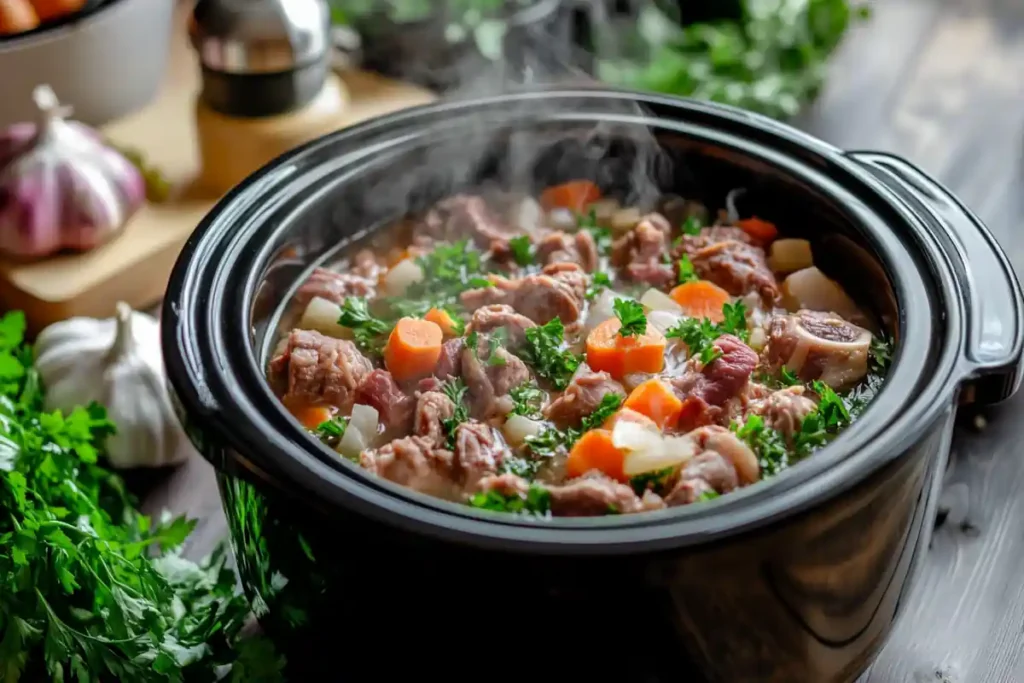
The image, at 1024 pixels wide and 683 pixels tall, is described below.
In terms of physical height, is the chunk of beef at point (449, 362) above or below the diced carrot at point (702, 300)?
below

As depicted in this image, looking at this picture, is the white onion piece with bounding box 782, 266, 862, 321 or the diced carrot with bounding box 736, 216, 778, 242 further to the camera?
the diced carrot with bounding box 736, 216, 778, 242

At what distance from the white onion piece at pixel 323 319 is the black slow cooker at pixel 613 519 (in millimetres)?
63

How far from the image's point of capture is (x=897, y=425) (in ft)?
4.49

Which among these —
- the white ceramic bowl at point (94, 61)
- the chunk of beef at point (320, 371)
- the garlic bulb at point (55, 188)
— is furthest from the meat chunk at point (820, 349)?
the white ceramic bowl at point (94, 61)

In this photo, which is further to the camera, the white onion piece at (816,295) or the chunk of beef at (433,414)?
the white onion piece at (816,295)

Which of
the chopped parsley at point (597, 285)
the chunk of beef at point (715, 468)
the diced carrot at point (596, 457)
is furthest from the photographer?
the chopped parsley at point (597, 285)

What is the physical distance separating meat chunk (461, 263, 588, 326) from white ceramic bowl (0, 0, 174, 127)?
53.7 inches

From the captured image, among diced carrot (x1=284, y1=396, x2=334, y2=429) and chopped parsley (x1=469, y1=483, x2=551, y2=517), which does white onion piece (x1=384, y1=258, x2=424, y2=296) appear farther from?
chopped parsley (x1=469, y1=483, x2=551, y2=517)

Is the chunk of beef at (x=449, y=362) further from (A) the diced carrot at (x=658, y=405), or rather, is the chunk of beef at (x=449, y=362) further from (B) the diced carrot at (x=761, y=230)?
(B) the diced carrot at (x=761, y=230)

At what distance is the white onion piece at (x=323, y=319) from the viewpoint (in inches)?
76.2

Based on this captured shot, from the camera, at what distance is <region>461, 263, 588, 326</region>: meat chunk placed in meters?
1.91

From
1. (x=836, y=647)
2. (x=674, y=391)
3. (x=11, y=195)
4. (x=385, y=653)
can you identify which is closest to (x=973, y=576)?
(x=836, y=647)

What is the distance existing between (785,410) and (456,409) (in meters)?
0.49

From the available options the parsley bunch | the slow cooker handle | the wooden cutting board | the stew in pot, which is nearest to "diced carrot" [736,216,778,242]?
the stew in pot
